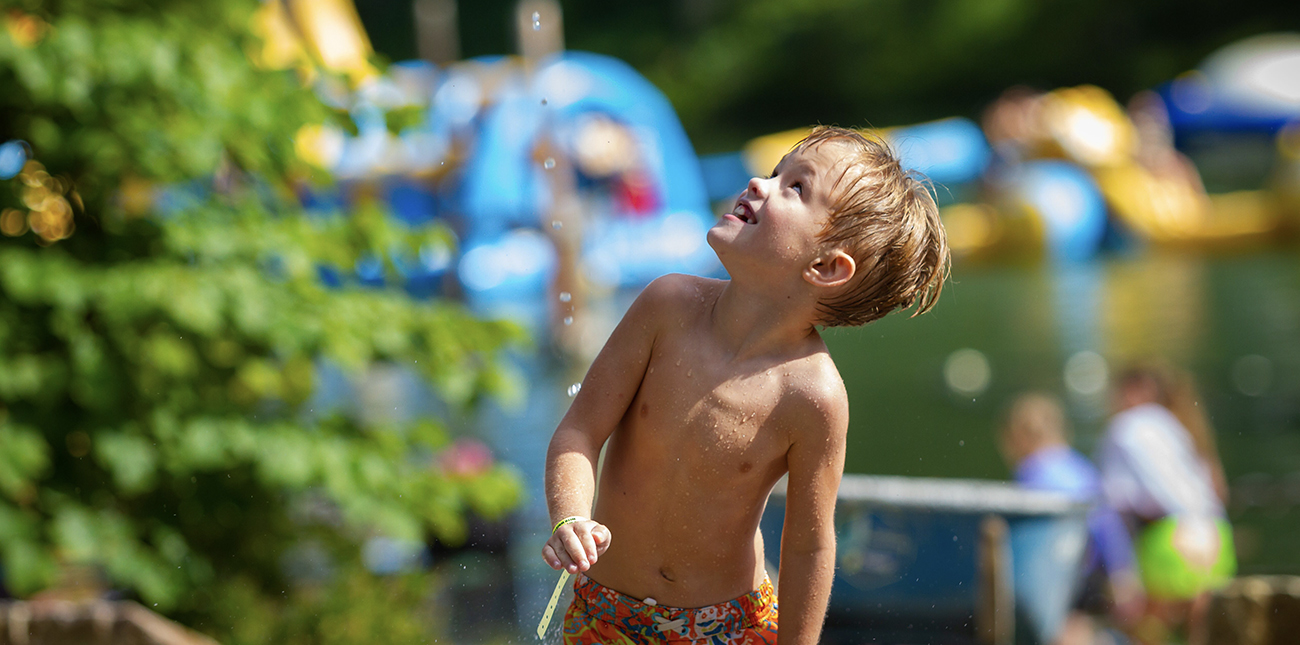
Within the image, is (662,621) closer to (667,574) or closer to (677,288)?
(667,574)

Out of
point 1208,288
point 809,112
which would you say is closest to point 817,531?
point 1208,288

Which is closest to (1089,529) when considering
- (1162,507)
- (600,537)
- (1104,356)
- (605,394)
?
(1162,507)

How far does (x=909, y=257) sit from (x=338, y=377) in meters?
9.19

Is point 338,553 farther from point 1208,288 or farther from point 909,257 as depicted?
point 1208,288

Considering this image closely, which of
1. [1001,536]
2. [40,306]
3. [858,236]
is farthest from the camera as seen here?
[1001,536]

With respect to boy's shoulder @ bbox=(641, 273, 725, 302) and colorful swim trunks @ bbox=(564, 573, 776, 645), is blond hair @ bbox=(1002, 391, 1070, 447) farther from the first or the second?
boy's shoulder @ bbox=(641, 273, 725, 302)

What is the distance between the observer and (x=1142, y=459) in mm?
4273

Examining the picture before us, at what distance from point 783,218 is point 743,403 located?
0.89 ft


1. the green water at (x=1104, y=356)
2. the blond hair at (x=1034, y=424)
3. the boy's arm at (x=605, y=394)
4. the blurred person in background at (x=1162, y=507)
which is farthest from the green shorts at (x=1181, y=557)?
the boy's arm at (x=605, y=394)

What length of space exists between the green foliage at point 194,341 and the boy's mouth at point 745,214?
5.76ft

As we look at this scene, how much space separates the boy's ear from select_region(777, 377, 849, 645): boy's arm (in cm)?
15

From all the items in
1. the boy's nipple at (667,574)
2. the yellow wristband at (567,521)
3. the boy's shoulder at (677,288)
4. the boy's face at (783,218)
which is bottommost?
the boy's nipple at (667,574)

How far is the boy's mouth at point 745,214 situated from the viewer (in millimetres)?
1671

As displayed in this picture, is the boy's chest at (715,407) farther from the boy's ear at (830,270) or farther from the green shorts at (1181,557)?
the green shorts at (1181,557)
